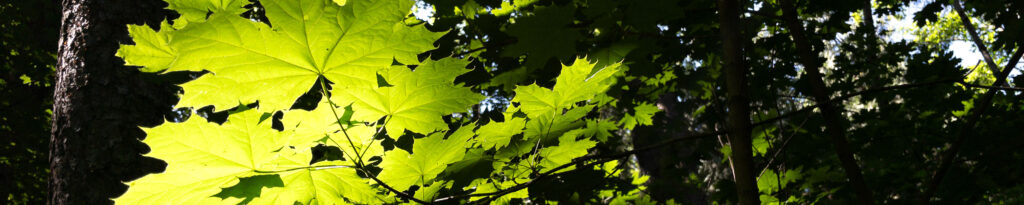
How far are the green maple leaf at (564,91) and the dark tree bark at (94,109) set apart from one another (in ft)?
7.43

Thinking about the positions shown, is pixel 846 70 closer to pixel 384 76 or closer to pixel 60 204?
pixel 384 76

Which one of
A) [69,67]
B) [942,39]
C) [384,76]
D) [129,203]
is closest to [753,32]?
[384,76]

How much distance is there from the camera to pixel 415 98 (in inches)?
28.3

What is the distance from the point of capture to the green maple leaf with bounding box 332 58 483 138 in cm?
69

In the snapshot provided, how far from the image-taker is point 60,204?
2.25 metres

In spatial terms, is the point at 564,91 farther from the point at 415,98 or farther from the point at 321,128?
the point at 321,128

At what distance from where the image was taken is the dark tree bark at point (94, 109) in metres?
2.27

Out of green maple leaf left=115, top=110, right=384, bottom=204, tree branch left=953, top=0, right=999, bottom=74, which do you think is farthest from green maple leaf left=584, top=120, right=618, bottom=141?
tree branch left=953, top=0, right=999, bottom=74

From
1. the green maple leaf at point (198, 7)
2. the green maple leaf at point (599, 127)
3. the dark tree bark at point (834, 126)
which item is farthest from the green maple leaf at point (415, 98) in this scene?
the dark tree bark at point (834, 126)

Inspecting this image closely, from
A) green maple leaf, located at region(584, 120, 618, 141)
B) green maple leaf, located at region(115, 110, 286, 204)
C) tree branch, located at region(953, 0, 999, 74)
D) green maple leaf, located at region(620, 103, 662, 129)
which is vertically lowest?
green maple leaf, located at region(115, 110, 286, 204)

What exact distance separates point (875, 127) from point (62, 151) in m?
5.13

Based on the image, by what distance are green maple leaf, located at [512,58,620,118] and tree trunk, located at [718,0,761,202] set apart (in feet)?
1.35

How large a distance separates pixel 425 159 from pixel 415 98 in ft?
0.33

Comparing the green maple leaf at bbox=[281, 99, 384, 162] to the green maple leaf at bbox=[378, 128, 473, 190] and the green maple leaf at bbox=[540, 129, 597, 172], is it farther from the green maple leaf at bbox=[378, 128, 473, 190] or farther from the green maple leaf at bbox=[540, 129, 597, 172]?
the green maple leaf at bbox=[540, 129, 597, 172]
